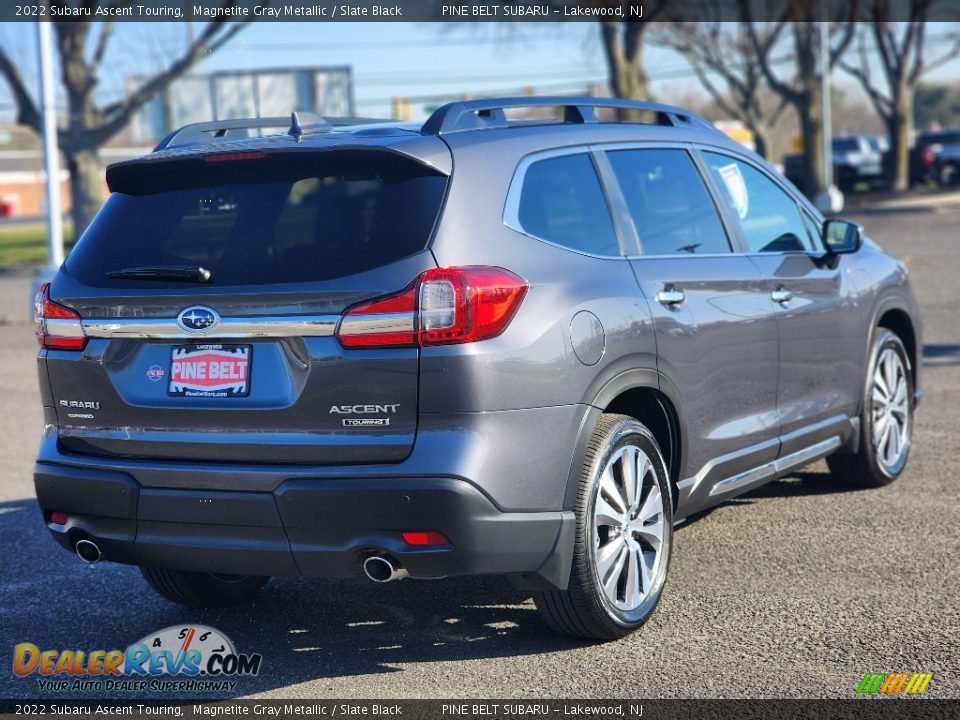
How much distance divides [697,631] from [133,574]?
2.58m

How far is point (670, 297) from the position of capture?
4895mm

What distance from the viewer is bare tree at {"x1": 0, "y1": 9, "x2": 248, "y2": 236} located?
27.2m

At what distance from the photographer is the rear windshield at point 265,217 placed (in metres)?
4.13

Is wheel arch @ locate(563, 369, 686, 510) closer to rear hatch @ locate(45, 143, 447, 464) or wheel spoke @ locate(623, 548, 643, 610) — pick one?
wheel spoke @ locate(623, 548, 643, 610)

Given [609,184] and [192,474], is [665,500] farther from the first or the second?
[192,474]

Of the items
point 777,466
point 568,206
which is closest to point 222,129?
point 568,206

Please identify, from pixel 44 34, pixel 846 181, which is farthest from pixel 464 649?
pixel 846 181

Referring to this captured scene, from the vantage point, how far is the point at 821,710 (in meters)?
3.92

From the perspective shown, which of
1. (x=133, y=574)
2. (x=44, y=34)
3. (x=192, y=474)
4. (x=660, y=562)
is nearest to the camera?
(x=192, y=474)

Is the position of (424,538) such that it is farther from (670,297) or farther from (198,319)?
(670,297)

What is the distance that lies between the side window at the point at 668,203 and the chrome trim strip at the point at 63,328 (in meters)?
2.09

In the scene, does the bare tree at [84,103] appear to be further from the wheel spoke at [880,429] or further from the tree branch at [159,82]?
the wheel spoke at [880,429]

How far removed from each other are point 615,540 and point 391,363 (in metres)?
1.14

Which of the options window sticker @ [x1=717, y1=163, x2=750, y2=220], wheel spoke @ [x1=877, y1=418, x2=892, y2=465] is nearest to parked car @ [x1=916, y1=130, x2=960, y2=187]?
wheel spoke @ [x1=877, y1=418, x2=892, y2=465]
